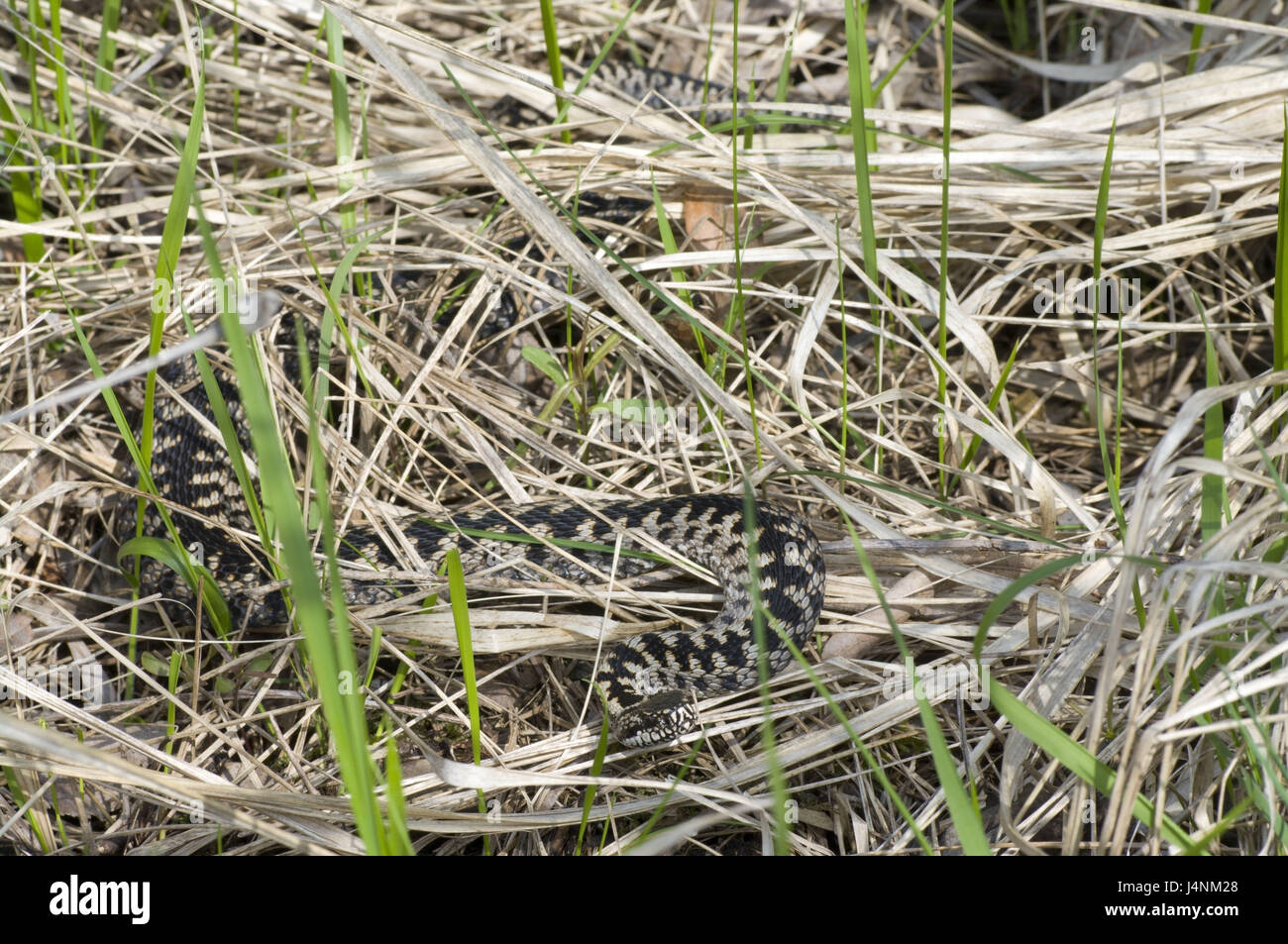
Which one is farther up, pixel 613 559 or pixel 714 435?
pixel 714 435

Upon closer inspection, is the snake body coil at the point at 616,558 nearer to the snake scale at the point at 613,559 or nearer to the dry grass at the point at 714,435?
the snake scale at the point at 613,559

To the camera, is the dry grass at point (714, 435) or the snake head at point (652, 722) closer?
the dry grass at point (714, 435)

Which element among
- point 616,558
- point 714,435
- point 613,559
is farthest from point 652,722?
point 714,435

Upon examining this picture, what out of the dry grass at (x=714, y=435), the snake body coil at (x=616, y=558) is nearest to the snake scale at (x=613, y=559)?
the snake body coil at (x=616, y=558)

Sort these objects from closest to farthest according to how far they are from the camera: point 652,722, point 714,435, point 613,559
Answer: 1. point 652,722
2. point 613,559
3. point 714,435

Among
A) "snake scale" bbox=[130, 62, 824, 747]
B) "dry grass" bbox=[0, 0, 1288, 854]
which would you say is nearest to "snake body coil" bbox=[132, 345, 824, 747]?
"snake scale" bbox=[130, 62, 824, 747]

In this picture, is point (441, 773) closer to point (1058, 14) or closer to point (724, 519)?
point (724, 519)

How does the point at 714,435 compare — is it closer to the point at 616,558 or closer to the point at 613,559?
the point at 613,559

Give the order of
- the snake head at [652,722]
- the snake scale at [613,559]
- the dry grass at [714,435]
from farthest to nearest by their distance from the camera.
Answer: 1. the snake scale at [613,559]
2. the snake head at [652,722]
3. the dry grass at [714,435]
